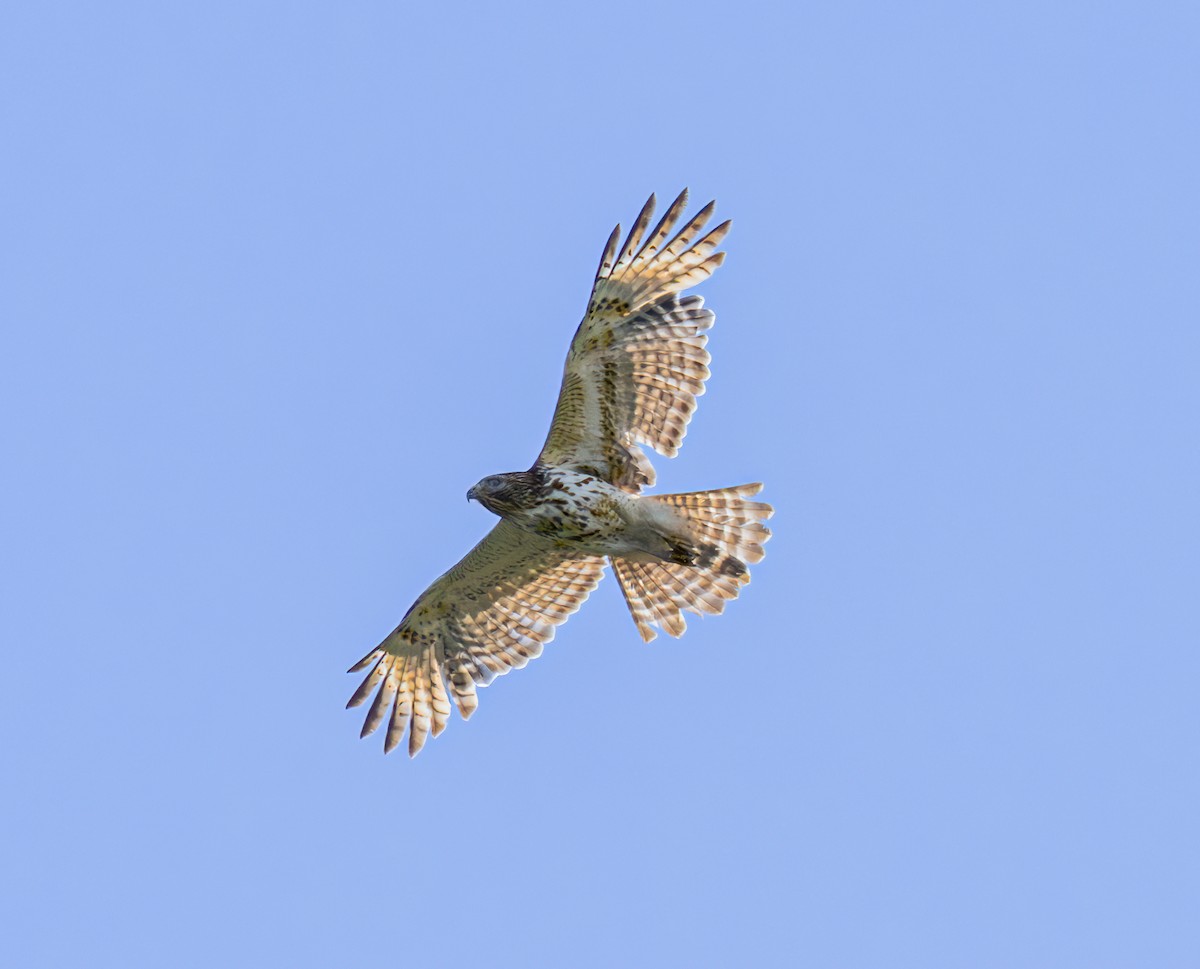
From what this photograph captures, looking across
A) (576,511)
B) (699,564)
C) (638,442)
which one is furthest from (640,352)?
(699,564)

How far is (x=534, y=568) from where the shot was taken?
17.6 m

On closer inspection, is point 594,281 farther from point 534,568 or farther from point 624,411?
point 534,568

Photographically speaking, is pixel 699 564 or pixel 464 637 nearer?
pixel 699 564

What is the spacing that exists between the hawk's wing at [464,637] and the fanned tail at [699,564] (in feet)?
1.62

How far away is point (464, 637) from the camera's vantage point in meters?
17.8

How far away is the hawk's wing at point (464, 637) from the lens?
17.6 metres

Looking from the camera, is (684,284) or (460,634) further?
(460,634)

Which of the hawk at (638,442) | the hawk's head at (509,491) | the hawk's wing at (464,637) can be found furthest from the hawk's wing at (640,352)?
the hawk's wing at (464,637)

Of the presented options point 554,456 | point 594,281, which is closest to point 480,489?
point 554,456

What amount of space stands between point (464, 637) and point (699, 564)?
2.08 metres

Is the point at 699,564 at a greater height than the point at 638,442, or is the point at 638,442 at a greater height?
the point at 638,442

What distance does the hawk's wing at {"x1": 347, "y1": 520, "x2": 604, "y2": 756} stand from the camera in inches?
692

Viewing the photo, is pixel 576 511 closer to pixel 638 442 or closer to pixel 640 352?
pixel 638 442

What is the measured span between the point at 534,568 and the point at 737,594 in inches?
64.1
